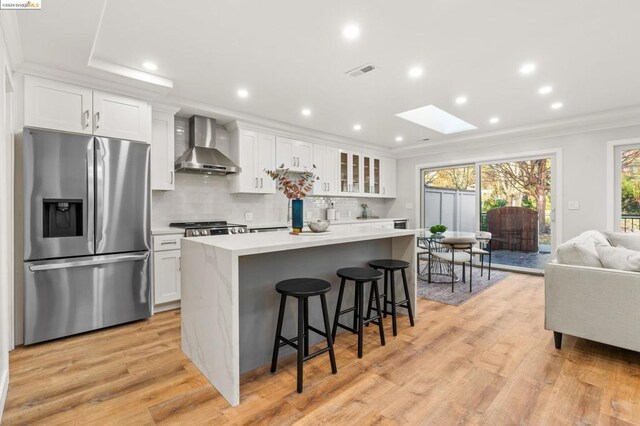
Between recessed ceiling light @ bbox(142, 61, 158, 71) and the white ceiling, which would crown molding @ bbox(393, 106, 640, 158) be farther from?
recessed ceiling light @ bbox(142, 61, 158, 71)

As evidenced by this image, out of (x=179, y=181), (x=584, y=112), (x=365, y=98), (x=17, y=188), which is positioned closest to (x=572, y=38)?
(x=365, y=98)

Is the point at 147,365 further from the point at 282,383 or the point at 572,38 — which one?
the point at 572,38

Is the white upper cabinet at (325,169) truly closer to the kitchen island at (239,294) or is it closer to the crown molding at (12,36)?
the kitchen island at (239,294)

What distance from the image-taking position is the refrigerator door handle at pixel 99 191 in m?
2.95

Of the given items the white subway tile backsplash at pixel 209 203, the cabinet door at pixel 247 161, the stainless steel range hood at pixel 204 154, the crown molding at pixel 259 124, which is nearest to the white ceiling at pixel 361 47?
the crown molding at pixel 259 124

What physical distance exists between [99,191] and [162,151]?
1.01 metres

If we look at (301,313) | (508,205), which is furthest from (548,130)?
(301,313)

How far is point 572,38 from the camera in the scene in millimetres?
2418

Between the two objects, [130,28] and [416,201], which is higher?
[130,28]

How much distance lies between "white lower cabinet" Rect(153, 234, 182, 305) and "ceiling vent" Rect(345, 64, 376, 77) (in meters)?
2.53

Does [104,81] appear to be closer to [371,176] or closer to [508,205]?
[371,176]

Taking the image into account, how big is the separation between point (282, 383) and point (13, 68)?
3312 mm

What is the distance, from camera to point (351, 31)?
2.33 metres

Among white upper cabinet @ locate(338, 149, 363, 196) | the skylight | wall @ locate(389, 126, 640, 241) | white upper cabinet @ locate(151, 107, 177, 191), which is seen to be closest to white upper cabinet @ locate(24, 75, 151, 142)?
white upper cabinet @ locate(151, 107, 177, 191)
